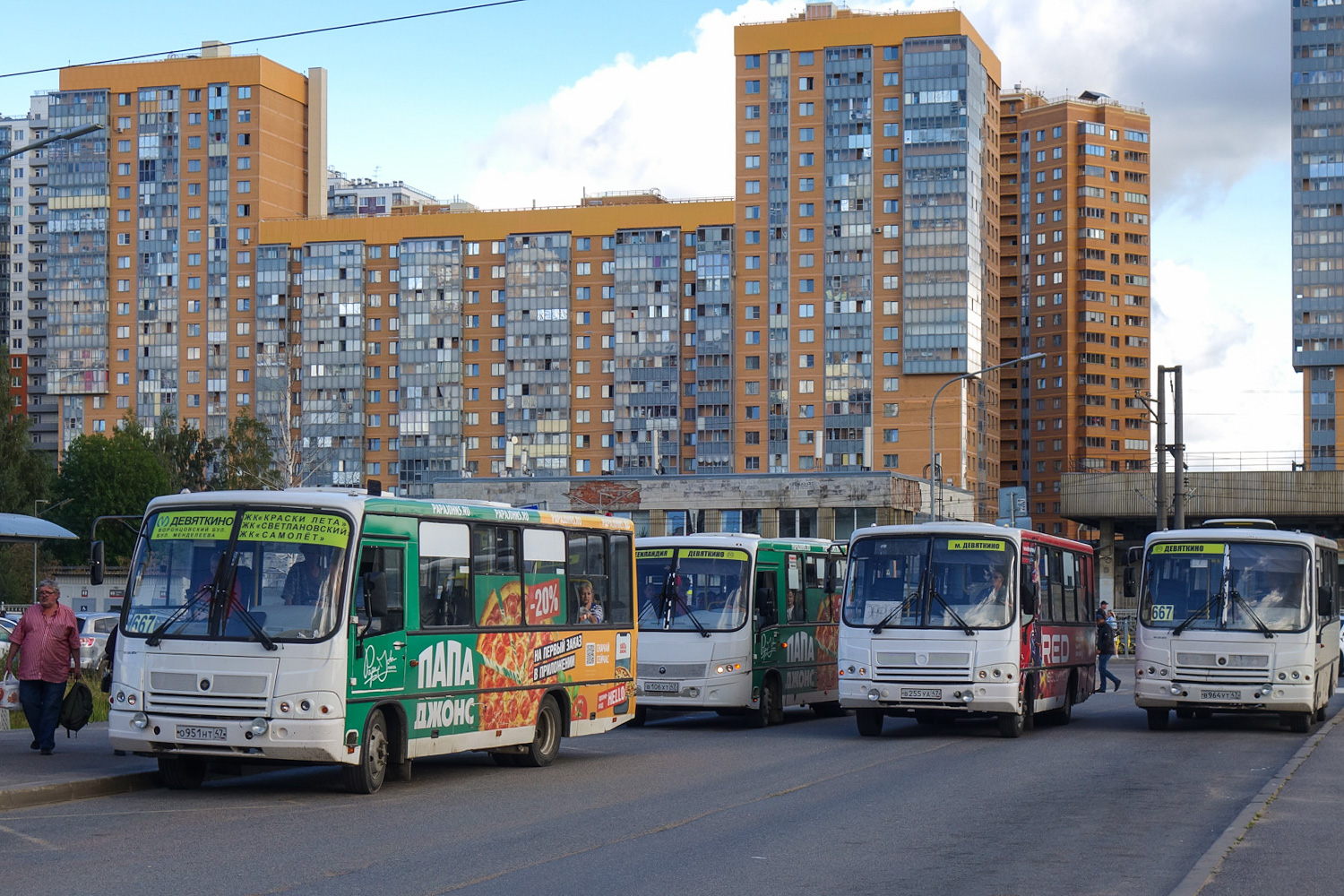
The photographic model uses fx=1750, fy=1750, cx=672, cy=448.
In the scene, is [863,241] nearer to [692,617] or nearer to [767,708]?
[767,708]

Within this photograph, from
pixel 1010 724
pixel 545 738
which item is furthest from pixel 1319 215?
pixel 545 738

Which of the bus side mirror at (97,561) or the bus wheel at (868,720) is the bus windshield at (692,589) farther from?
the bus side mirror at (97,561)

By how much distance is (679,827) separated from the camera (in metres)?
13.2

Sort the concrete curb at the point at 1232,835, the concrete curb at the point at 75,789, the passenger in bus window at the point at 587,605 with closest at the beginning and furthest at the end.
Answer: the concrete curb at the point at 1232,835, the concrete curb at the point at 75,789, the passenger in bus window at the point at 587,605

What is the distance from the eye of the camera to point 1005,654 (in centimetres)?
2219

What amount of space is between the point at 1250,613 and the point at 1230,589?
45 cm

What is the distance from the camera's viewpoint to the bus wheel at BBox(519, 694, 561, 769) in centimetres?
1872

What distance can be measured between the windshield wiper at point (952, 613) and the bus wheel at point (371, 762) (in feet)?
29.6

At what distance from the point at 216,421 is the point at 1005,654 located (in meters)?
125

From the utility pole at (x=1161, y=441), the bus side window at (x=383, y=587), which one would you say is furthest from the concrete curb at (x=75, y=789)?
the utility pole at (x=1161, y=441)

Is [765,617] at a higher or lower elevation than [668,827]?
higher

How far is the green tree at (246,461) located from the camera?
91312mm

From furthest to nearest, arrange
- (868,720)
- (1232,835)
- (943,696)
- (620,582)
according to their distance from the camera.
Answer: (868,720) < (943,696) < (620,582) < (1232,835)

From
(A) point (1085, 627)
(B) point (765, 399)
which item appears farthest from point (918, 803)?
(B) point (765, 399)
